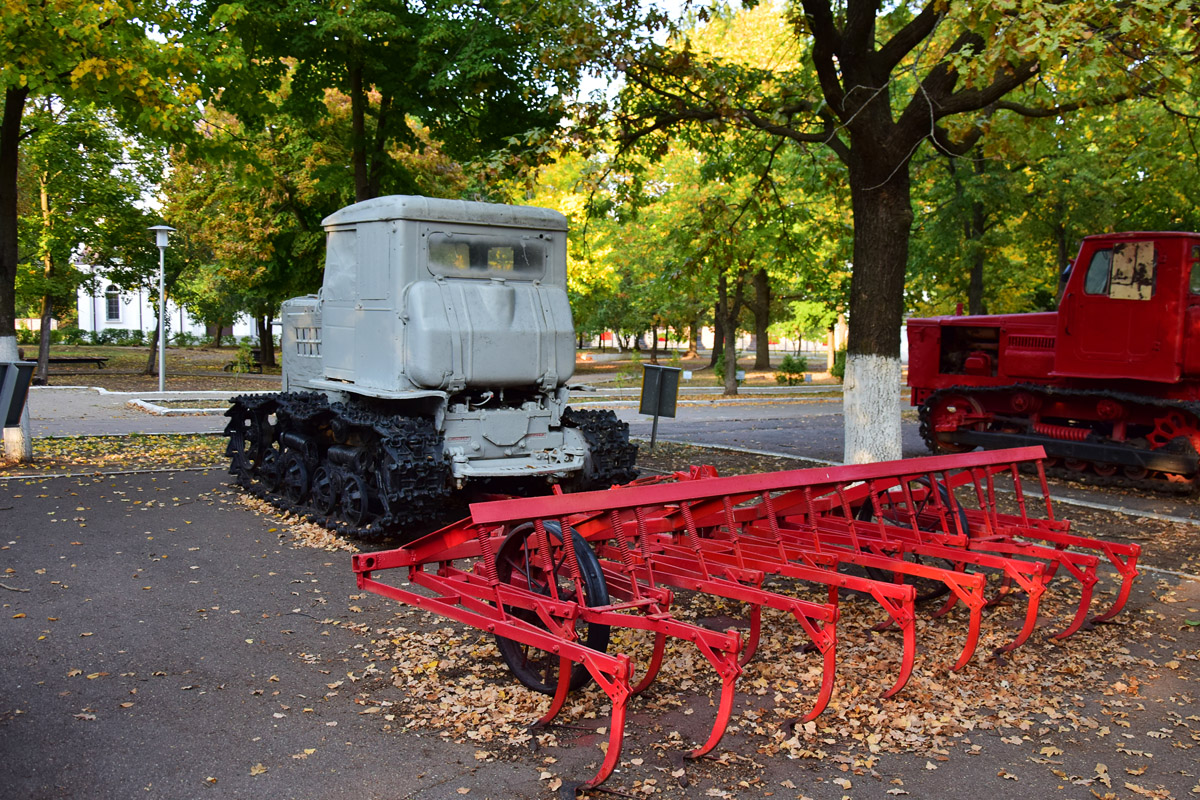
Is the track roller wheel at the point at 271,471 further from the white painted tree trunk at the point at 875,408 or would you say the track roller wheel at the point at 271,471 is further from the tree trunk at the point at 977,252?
the tree trunk at the point at 977,252

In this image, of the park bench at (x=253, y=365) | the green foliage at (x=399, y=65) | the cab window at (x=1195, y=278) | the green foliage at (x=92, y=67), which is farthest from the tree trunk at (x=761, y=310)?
the green foliage at (x=92, y=67)

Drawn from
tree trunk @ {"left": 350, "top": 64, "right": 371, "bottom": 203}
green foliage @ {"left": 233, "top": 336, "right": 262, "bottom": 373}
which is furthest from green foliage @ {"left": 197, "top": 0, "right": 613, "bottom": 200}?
green foliage @ {"left": 233, "top": 336, "right": 262, "bottom": 373}

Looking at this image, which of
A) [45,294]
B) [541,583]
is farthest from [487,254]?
[45,294]

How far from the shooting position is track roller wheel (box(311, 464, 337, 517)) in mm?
9289

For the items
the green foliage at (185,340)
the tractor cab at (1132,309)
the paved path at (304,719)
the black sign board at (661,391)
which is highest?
the tractor cab at (1132,309)

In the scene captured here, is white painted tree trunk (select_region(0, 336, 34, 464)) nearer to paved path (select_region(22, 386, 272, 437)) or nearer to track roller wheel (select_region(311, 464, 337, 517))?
paved path (select_region(22, 386, 272, 437))

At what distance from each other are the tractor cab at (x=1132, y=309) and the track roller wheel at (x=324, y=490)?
9737mm

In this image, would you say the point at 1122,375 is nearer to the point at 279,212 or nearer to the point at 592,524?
the point at 592,524

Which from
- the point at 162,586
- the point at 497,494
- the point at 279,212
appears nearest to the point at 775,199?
the point at 497,494

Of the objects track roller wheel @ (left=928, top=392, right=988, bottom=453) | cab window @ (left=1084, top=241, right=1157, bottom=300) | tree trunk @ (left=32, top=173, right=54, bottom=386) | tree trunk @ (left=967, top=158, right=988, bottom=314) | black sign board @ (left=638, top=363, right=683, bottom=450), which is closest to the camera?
cab window @ (left=1084, top=241, right=1157, bottom=300)

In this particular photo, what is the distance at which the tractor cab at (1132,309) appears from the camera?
11.9 metres

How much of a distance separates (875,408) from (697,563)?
226 inches

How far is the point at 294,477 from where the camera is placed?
1002cm

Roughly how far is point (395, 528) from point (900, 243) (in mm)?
6115
